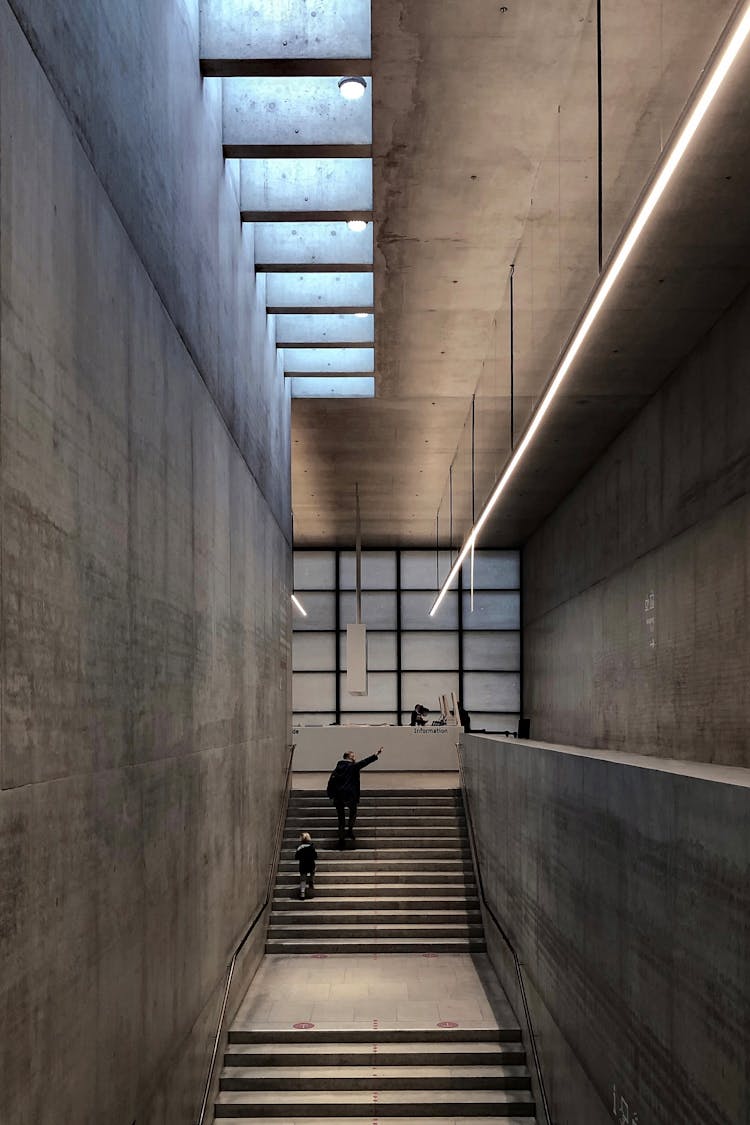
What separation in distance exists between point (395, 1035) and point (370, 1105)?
977mm

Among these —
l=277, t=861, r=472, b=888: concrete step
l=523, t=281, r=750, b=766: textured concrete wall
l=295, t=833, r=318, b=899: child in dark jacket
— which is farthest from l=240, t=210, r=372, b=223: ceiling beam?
l=277, t=861, r=472, b=888: concrete step

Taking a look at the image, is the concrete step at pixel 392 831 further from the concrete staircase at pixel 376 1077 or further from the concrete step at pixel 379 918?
the concrete staircase at pixel 376 1077

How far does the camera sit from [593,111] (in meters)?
7.79

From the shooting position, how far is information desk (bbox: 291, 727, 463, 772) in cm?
1956

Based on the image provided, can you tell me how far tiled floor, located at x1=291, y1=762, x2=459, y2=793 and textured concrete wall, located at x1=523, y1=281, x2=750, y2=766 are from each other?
241 centimetres

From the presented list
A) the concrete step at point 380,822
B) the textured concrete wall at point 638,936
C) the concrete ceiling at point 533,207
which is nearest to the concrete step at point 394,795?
the concrete step at point 380,822

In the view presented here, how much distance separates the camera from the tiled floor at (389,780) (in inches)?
687

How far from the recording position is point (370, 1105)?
8.84m

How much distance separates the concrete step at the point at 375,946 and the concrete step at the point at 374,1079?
309cm

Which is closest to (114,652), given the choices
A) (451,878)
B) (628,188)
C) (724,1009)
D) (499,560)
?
(724,1009)

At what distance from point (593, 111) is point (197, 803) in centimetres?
568

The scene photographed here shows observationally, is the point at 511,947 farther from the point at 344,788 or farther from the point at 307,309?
the point at 307,309

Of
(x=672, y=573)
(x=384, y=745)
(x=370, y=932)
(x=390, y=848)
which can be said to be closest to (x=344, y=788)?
(x=390, y=848)

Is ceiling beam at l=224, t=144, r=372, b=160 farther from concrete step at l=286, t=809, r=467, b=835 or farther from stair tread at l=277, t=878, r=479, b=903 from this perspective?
concrete step at l=286, t=809, r=467, b=835
